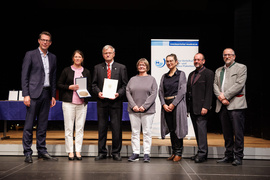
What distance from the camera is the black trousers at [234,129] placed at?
3.74 metres

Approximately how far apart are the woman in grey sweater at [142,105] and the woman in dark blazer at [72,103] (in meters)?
0.68

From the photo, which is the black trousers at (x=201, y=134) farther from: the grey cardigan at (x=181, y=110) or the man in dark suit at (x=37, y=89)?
the man in dark suit at (x=37, y=89)

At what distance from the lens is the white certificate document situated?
377 cm

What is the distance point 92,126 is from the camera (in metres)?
7.61

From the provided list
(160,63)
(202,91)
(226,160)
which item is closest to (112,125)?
(202,91)

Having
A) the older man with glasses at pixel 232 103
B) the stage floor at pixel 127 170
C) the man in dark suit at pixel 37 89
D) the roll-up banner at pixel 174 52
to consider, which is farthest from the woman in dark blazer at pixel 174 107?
the man in dark suit at pixel 37 89

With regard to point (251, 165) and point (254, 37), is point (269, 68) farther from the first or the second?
point (251, 165)

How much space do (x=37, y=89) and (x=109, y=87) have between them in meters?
0.99

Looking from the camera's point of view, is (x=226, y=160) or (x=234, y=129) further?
(x=226, y=160)

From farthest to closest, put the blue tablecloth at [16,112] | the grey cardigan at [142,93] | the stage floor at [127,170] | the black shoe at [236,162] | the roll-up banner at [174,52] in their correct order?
the roll-up banner at [174,52], the blue tablecloth at [16,112], the grey cardigan at [142,93], the black shoe at [236,162], the stage floor at [127,170]

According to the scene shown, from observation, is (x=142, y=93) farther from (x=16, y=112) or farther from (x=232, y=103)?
(x=16, y=112)

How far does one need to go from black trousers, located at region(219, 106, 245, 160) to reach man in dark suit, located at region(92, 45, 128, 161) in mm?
1501

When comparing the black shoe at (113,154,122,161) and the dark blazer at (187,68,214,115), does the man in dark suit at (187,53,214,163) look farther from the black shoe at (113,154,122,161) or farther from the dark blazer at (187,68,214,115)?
the black shoe at (113,154,122,161)

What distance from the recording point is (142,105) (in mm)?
3773
